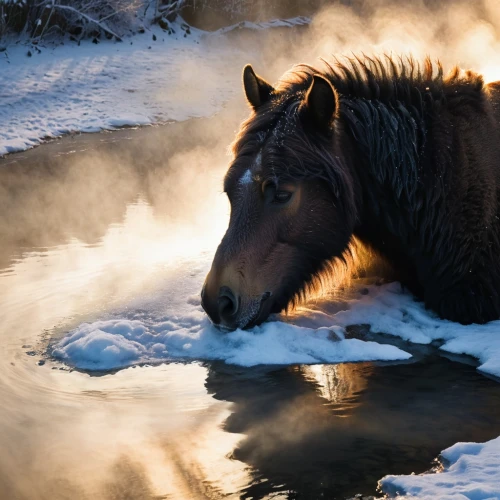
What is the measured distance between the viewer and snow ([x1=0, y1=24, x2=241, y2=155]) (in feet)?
56.5

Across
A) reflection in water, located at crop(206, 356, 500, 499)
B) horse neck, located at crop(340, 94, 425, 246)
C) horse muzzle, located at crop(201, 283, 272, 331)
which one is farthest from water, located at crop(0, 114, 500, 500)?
horse neck, located at crop(340, 94, 425, 246)

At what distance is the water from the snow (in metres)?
9.45

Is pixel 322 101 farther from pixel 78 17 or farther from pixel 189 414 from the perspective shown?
pixel 78 17

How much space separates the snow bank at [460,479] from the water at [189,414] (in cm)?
11

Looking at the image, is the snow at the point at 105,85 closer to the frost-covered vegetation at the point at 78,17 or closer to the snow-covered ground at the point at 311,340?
the frost-covered vegetation at the point at 78,17

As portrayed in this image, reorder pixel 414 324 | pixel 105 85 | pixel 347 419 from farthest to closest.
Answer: pixel 105 85 → pixel 414 324 → pixel 347 419

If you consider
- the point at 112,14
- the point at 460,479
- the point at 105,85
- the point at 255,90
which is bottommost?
the point at 105,85

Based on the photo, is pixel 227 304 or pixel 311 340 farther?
pixel 311 340

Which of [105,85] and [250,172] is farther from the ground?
[250,172]

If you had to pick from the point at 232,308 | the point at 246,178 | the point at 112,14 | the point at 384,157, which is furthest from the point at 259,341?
the point at 112,14

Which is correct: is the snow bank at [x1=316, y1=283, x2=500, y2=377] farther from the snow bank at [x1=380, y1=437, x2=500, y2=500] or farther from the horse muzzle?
the snow bank at [x1=380, y1=437, x2=500, y2=500]

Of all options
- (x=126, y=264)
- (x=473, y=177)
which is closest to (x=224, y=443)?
(x=473, y=177)

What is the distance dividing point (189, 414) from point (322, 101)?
1954 mm

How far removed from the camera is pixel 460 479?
312 centimetres
